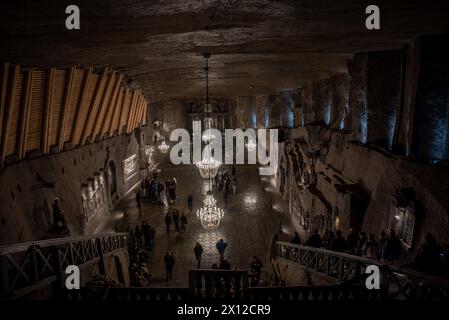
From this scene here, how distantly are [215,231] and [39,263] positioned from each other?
27.4ft

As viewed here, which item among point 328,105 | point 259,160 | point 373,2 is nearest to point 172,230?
point 328,105

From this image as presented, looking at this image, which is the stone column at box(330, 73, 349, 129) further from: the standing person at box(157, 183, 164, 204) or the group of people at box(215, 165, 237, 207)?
the standing person at box(157, 183, 164, 204)

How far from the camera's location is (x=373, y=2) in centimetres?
427

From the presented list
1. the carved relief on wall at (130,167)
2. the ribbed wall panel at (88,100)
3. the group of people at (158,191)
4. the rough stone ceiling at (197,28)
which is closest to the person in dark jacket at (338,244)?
the rough stone ceiling at (197,28)

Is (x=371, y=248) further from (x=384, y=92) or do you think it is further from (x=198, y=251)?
(x=198, y=251)

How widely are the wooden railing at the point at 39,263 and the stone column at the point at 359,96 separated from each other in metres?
8.65

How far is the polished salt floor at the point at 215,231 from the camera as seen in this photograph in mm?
11363

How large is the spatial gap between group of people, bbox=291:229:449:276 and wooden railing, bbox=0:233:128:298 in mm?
5548

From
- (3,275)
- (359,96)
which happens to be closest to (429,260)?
(359,96)

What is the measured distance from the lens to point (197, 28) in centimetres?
567

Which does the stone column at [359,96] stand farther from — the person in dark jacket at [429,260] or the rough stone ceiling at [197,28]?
the person in dark jacket at [429,260]

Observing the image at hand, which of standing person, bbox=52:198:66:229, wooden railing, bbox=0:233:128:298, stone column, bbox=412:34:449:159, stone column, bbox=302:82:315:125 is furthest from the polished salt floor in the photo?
stone column, bbox=412:34:449:159

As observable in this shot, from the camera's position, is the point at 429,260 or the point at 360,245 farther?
the point at 360,245
